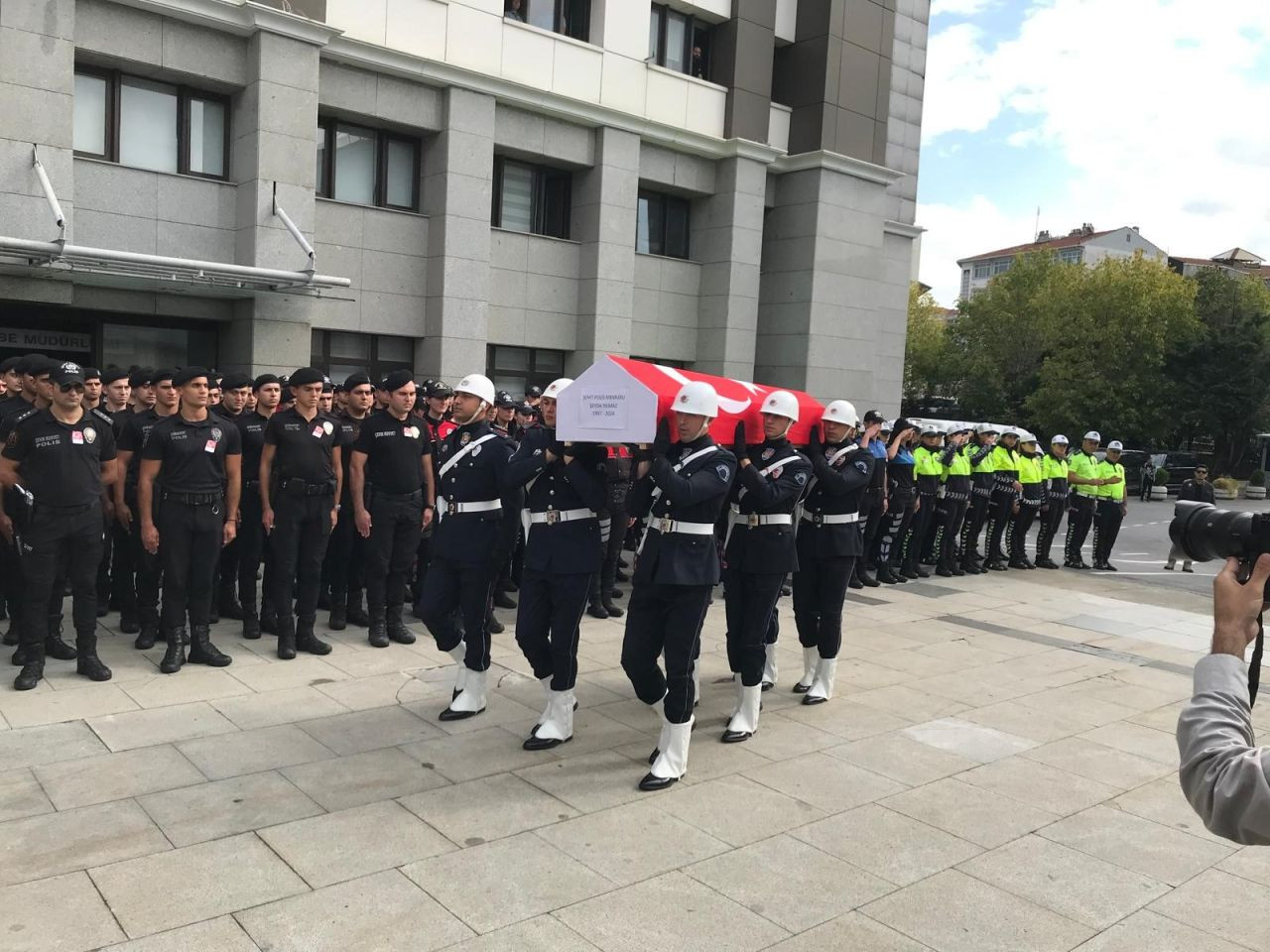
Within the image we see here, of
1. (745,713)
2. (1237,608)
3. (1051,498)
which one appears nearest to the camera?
(1237,608)

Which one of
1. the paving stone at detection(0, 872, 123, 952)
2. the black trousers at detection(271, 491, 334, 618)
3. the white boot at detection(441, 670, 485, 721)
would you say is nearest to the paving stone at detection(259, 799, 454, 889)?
the paving stone at detection(0, 872, 123, 952)

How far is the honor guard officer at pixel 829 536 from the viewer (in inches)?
270

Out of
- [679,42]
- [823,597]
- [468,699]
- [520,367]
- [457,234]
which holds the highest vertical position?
[679,42]

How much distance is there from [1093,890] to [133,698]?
541 centimetres

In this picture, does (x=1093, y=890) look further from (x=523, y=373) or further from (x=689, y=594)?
(x=523, y=373)

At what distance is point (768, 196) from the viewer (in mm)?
20703

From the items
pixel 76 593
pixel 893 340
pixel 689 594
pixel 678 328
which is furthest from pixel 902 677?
pixel 893 340

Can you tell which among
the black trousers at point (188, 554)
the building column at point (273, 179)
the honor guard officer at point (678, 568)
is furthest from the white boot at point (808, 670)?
the building column at point (273, 179)

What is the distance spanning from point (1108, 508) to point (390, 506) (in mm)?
11896

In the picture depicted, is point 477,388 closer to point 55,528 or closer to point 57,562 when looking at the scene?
point 55,528

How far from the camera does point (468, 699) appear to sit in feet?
20.2

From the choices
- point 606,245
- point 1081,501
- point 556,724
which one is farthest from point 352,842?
point 606,245

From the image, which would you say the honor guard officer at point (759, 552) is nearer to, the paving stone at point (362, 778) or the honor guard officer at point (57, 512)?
the paving stone at point (362, 778)

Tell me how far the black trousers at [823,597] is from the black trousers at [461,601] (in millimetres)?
2217
